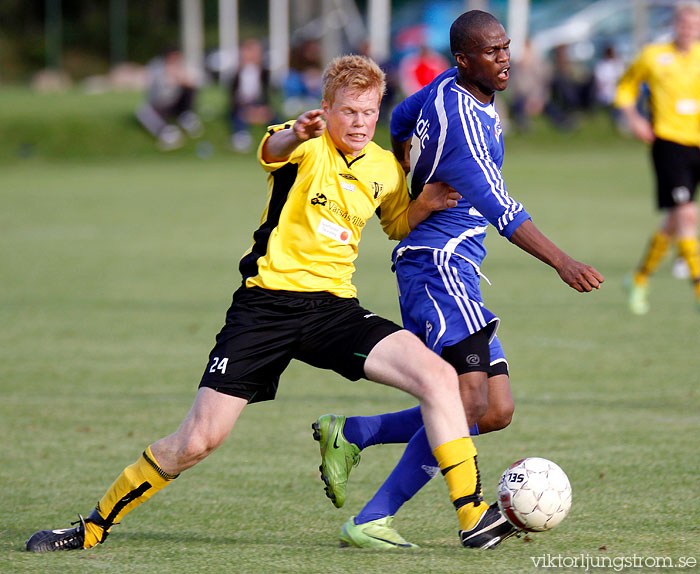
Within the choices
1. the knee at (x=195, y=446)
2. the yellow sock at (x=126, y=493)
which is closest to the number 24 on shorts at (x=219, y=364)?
the knee at (x=195, y=446)

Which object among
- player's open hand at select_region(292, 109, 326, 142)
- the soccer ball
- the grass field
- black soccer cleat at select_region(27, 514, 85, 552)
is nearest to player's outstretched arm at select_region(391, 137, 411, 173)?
player's open hand at select_region(292, 109, 326, 142)

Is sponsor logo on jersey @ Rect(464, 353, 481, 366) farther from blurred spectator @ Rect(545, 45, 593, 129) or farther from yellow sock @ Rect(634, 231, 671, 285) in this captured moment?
blurred spectator @ Rect(545, 45, 593, 129)

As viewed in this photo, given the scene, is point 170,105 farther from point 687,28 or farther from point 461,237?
point 461,237

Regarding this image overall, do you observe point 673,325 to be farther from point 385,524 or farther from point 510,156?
point 510,156

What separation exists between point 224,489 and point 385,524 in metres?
1.20

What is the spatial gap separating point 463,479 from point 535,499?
0.28 metres

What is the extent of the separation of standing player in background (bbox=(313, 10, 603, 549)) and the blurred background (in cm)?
2036

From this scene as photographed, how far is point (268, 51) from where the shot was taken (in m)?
39.2

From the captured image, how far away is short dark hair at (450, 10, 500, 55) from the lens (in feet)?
15.7

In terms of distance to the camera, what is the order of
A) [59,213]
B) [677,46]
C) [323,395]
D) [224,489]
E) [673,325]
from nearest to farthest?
[224,489] < [323,395] < [673,325] < [677,46] < [59,213]

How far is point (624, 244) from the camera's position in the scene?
51.5ft

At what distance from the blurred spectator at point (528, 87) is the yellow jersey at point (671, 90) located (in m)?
18.8

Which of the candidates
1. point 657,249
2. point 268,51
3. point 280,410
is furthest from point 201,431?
point 268,51

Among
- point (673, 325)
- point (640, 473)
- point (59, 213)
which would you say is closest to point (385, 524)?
point (640, 473)
